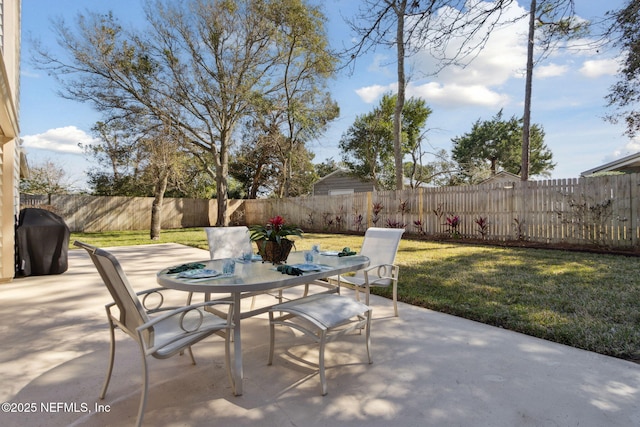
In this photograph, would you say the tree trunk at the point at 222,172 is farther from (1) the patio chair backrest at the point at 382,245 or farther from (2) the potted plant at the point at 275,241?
(2) the potted plant at the point at 275,241

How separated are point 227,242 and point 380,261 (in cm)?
172

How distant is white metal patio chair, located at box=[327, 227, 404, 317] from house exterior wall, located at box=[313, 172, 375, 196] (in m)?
19.4

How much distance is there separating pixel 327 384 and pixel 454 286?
2.77 meters

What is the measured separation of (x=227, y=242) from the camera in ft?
12.1

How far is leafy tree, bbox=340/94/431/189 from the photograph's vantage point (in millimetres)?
21628

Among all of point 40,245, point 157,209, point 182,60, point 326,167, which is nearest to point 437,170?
point 326,167

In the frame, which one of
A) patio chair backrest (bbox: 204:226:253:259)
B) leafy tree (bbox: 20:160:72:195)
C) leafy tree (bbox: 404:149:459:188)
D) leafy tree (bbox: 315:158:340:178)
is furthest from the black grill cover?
leafy tree (bbox: 315:158:340:178)

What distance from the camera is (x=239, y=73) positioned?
43.3 feet

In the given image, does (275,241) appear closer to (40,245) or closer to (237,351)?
(237,351)

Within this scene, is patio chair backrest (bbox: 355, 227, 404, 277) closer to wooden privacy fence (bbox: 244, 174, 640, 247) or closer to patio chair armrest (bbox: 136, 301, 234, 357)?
patio chair armrest (bbox: 136, 301, 234, 357)

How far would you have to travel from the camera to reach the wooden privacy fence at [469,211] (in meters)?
6.73

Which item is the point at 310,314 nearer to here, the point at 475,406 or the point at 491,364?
the point at 475,406

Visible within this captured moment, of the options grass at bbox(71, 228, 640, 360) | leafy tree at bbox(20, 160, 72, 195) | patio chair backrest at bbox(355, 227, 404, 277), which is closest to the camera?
grass at bbox(71, 228, 640, 360)

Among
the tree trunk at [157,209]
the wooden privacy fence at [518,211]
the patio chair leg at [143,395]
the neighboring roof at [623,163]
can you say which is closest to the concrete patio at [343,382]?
the patio chair leg at [143,395]
